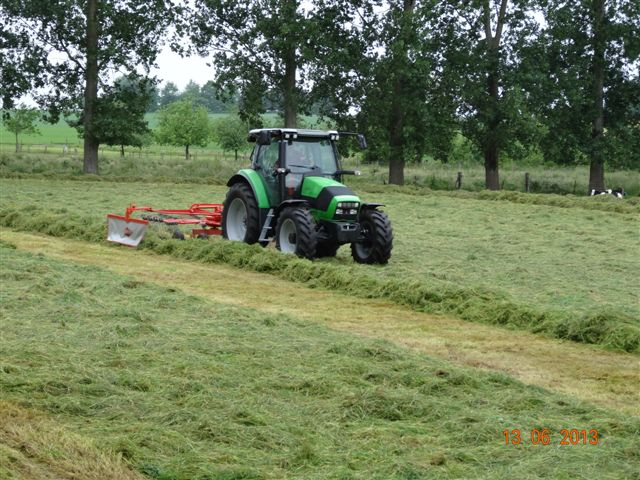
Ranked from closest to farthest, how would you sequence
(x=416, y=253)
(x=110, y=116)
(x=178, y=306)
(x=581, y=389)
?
(x=581, y=389)
(x=178, y=306)
(x=416, y=253)
(x=110, y=116)

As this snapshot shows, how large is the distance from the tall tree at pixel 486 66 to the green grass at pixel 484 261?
34.8 feet

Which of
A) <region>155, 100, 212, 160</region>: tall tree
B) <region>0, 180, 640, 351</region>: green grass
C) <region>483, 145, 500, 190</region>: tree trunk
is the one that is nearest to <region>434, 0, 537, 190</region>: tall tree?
<region>483, 145, 500, 190</region>: tree trunk

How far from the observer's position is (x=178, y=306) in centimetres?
1062

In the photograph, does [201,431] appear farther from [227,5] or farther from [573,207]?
[227,5]

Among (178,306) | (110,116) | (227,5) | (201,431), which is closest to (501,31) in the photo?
(227,5)

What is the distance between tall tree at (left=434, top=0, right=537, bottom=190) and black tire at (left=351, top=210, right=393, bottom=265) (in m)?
21.8

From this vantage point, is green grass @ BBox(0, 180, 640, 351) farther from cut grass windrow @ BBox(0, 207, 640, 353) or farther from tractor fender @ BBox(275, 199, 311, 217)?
tractor fender @ BBox(275, 199, 311, 217)

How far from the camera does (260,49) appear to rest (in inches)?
1454

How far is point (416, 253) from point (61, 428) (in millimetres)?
10555

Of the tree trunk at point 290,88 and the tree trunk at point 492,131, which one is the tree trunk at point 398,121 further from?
the tree trunk at point 290,88

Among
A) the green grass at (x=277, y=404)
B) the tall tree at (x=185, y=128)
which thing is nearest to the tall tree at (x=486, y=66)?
the green grass at (x=277, y=404)

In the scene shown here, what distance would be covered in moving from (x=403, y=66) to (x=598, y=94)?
7623mm
